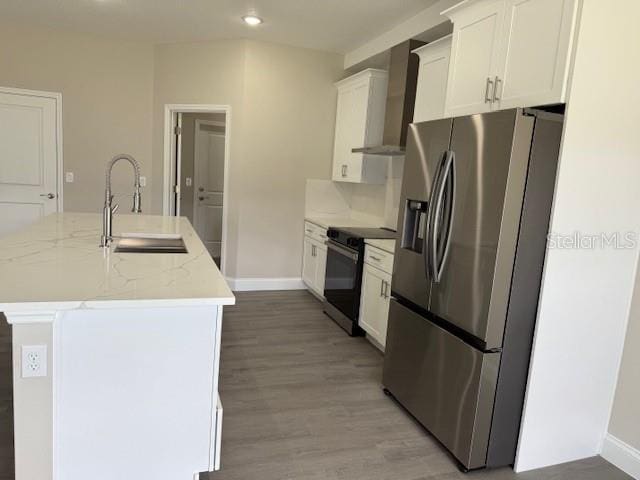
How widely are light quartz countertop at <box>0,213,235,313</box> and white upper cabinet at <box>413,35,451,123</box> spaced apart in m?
2.00

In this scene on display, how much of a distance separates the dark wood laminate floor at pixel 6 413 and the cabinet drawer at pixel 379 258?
2413mm

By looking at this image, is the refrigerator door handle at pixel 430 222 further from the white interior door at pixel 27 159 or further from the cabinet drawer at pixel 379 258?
the white interior door at pixel 27 159

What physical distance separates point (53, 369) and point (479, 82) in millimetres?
2364

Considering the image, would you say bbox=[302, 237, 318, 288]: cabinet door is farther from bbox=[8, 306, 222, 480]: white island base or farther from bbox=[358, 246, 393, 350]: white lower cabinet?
bbox=[8, 306, 222, 480]: white island base

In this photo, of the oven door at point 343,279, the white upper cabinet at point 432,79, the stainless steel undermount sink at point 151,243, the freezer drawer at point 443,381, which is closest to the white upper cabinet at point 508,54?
the white upper cabinet at point 432,79

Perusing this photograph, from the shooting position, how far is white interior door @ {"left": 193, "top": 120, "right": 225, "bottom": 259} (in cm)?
677

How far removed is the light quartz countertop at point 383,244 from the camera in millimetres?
3360

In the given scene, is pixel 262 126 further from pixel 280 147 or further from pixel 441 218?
pixel 441 218

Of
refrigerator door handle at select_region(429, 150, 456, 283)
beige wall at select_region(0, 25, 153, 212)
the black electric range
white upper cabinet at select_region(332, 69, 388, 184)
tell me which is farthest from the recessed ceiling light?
refrigerator door handle at select_region(429, 150, 456, 283)

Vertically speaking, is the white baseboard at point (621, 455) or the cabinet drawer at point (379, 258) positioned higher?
the cabinet drawer at point (379, 258)

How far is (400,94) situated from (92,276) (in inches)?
116

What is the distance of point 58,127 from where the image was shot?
16.4 ft

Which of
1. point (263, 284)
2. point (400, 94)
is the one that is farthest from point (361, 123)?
point (263, 284)

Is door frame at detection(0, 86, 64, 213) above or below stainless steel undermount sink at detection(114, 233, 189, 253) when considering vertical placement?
above
